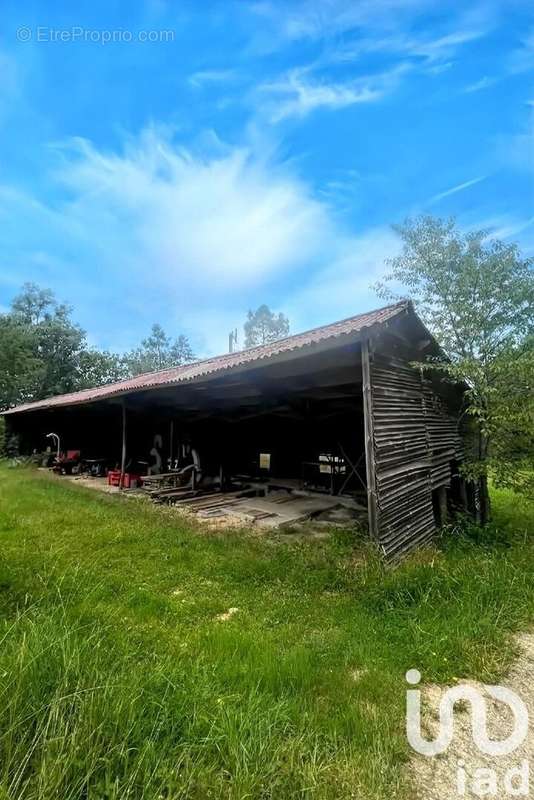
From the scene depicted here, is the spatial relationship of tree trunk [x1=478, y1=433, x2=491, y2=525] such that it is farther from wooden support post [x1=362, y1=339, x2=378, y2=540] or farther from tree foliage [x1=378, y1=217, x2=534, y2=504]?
wooden support post [x1=362, y1=339, x2=378, y2=540]

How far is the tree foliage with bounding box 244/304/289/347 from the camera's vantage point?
38.5 metres

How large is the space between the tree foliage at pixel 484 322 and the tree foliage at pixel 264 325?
99.6ft

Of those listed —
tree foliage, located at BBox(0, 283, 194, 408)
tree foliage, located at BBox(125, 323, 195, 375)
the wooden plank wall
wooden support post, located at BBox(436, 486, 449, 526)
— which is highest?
tree foliage, located at BBox(125, 323, 195, 375)

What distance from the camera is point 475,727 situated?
2.09 m

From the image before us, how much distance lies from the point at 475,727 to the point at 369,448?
2909 mm

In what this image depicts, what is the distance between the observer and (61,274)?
27969mm

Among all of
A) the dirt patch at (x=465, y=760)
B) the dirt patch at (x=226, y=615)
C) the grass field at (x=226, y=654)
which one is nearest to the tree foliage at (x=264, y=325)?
the grass field at (x=226, y=654)

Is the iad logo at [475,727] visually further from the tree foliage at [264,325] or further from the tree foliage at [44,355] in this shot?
the tree foliage at [264,325]

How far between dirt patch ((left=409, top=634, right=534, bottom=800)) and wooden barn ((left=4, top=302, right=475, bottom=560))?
2233 mm

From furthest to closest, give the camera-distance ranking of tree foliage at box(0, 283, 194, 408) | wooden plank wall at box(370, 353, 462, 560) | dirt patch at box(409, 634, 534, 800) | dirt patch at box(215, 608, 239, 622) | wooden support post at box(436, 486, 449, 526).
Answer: tree foliage at box(0, 283, 194, 408), wooden support post at box(436, 486, 449, 526), wooden plank wall at box(370, 353, 462, 560), dirt patch at box(215, 608, 239, 622), dirt patch at box(409, 634, 534, 800)

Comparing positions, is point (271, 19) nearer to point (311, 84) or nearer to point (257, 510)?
point (311, 84)

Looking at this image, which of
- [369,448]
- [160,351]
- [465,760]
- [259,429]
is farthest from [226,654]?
[160,351]

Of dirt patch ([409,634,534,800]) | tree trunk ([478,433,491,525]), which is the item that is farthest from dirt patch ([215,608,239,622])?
tree trunk ([478,433,491,525])

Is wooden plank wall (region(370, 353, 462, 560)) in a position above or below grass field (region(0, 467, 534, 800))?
above
